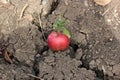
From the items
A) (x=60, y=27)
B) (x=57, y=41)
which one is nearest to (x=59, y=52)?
(x=57, y=41)

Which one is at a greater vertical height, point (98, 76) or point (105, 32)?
point (105, 32)

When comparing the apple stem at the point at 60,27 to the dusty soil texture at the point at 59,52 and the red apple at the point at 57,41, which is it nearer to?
the red apple at the point at 57,41

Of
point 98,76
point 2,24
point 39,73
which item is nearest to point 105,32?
point 98,76

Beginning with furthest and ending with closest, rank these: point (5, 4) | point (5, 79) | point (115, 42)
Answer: point (5, 4) → point (115, 42) → point (5, 79)

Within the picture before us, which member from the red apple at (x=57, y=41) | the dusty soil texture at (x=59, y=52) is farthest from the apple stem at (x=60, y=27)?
the dusty soil texture at (x=59, y=52)

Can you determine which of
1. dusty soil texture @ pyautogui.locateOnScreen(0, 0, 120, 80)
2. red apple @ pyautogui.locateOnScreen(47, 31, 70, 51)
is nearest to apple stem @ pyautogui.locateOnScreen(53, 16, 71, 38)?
red apple @ pyautogui.locateOnScreen(47, 31, 70, 51)

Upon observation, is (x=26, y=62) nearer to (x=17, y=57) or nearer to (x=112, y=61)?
(x=17, y=57)

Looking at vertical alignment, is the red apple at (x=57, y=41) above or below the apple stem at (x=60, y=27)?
below
